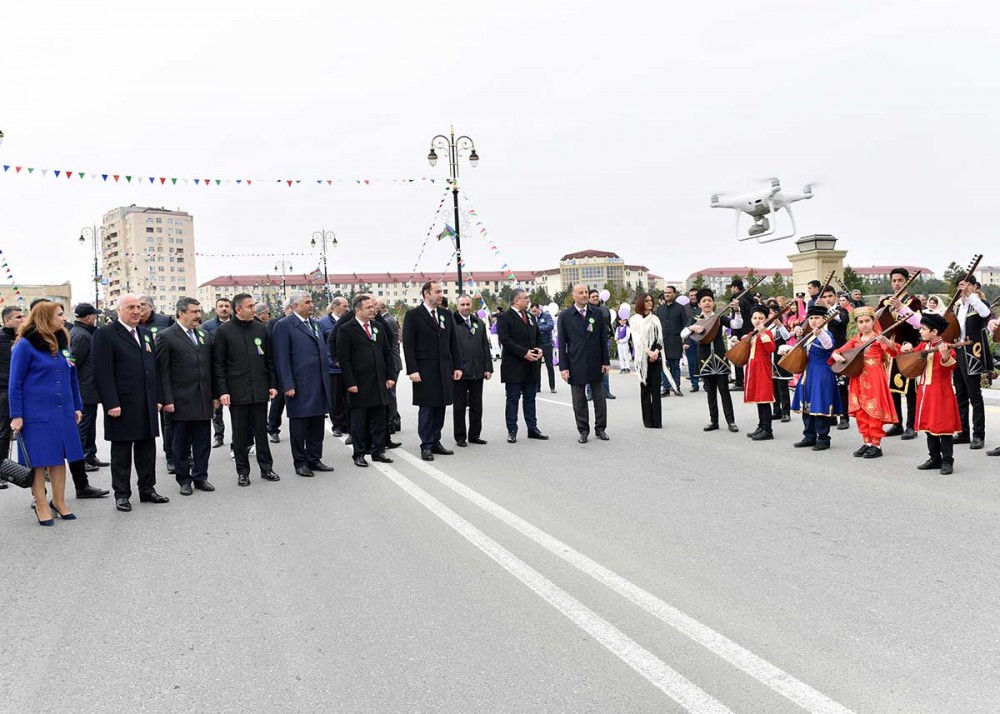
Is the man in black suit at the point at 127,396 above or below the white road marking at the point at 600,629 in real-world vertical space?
above

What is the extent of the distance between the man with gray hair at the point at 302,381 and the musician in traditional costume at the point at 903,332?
618 cm

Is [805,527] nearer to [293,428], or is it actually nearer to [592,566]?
[592,566]

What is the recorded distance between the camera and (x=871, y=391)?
29.1 ft

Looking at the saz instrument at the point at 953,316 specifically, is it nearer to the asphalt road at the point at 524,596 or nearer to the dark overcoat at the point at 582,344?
the asphalt road at the point at 524,596

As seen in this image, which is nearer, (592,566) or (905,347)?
(592,566)

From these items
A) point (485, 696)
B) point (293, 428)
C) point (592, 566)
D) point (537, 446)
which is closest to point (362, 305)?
point (293, 428)

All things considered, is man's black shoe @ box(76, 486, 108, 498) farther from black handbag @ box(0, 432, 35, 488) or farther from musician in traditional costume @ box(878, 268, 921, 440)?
musician in traditional costume @ box(878, 268, 921, 440)

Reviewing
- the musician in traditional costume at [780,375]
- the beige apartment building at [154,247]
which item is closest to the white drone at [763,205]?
the musician in traditional costume at [780,375]

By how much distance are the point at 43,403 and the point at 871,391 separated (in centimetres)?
799

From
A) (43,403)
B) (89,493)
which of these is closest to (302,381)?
(89,493)

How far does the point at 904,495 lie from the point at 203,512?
5.99 meters

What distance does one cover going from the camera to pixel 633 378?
20.7 metres

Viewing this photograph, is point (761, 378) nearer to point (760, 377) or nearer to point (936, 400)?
point (760, 377)

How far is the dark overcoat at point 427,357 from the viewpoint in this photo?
1004cm
